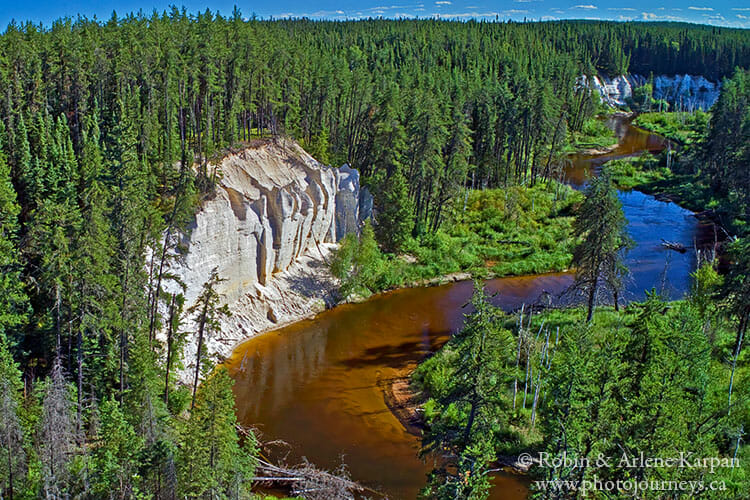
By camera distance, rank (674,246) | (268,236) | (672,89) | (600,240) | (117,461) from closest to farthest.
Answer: (117,461) < (600,240) < (268,236) < (674,246) < (672,89)

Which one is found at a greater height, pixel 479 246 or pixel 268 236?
pixel 268 236

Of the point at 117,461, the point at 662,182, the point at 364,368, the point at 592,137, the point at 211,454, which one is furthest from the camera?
the point at 592,137

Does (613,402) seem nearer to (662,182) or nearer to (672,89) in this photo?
(662,182)

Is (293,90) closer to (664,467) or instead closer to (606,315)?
(606,315)

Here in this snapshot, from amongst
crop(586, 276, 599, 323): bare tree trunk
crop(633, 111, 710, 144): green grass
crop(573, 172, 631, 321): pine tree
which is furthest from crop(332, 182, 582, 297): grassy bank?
crop(633, 111, 710, 144): green grass

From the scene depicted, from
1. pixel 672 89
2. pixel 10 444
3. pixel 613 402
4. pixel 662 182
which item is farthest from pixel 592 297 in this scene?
pixel 672 89

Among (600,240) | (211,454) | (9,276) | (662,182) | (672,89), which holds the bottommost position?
(211,454)
